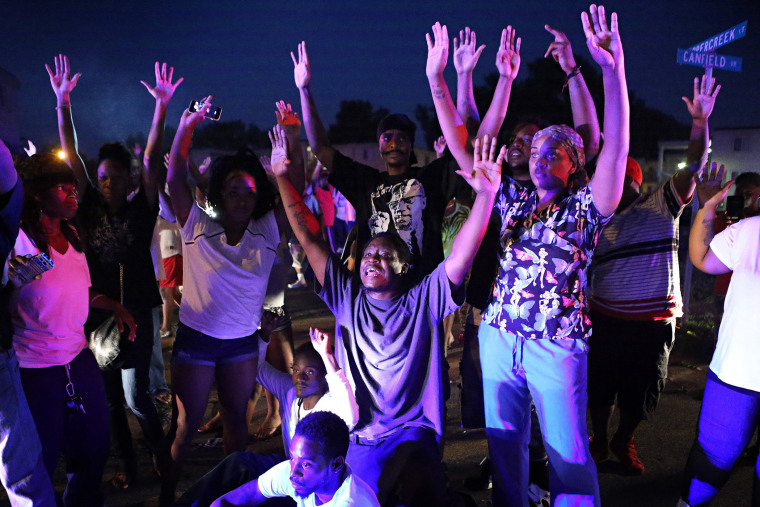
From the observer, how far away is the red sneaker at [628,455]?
3621 millimetres

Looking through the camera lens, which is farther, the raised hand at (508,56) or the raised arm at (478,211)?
the raised hand at (508,56)

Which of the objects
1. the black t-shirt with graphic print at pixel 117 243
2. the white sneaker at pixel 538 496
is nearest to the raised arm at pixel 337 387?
the white sneaker at pixel 538 496

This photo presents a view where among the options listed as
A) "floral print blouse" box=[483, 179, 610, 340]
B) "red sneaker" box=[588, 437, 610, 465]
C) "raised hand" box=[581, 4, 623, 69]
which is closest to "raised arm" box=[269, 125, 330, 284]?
"floral print blouse" box=[483, 179, 610, 340]

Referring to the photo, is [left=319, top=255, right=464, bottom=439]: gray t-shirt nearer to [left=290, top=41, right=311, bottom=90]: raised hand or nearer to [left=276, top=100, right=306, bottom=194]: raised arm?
[left=276, top=100, right=306, bottom=194]: raised arm

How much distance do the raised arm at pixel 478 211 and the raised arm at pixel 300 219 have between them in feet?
2.40

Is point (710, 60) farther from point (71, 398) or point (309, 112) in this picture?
point (71, 398)

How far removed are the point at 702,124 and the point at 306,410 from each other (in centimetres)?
287

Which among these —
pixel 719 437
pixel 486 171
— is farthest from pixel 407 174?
pixel 719 437

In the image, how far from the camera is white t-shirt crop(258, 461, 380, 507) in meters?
2.21

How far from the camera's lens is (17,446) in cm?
237

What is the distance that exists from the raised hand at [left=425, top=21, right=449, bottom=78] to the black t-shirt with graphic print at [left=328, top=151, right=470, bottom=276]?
549mm

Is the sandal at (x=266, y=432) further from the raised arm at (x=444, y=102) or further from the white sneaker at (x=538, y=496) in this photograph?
the raised arm at (x=444, y=102)

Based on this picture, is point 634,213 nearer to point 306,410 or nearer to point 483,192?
point 483,192

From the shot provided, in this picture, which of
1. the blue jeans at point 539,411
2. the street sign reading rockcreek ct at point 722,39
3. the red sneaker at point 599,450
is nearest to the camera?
the blue jeans at point 539,411
